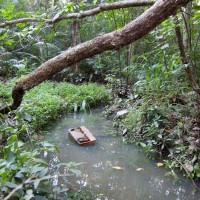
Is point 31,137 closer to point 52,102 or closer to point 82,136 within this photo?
point 82,136

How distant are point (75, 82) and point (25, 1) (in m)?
3.51

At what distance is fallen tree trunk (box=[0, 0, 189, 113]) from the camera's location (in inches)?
67.6

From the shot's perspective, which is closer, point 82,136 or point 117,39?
point 117,39

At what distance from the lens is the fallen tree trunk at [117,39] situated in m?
1.72

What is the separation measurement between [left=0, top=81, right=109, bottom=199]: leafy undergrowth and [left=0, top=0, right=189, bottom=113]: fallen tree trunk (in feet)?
1.95

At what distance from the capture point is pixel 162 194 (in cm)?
233

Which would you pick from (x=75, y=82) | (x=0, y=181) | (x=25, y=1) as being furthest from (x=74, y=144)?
(x=25, y=1)

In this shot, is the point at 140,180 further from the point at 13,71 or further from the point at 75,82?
the point at 13,71

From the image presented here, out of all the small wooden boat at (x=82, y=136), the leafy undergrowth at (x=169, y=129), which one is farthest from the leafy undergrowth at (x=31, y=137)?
the leafy undergrowth at (x=169, y=129)

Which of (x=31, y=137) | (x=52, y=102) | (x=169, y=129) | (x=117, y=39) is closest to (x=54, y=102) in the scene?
(x=52, y=102)

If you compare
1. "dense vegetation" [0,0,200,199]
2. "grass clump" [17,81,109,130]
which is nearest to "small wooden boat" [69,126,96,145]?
"dense vegetation" [0,0,200,199]

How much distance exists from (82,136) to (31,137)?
0.69 metres

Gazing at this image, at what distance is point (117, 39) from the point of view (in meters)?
1.81

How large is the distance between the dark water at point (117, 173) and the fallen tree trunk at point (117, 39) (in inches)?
42.9
